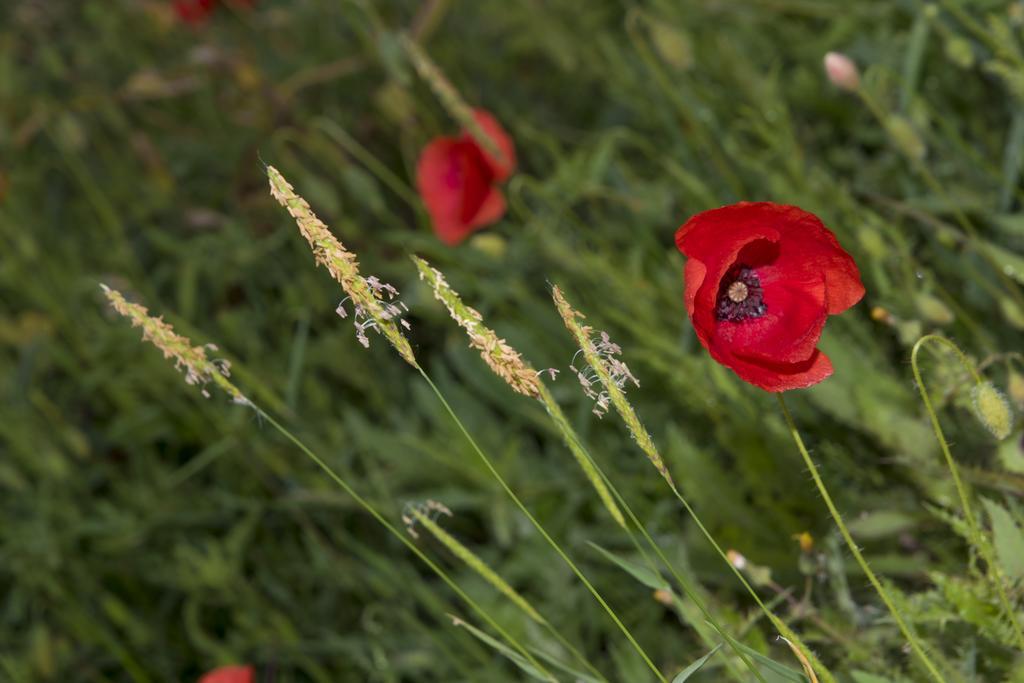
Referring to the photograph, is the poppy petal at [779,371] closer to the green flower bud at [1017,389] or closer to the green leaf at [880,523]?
the green flower bud at [1017,389]

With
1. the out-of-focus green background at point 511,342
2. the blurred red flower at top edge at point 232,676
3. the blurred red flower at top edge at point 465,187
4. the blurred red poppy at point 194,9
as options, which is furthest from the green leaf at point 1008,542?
the blurred red poppy at point 194,9

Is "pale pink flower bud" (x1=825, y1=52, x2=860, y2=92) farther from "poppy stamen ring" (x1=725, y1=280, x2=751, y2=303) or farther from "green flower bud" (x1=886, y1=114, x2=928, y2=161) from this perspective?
"poppy stamen ring" (x1=725, y1=280, x2=751, y2=303)

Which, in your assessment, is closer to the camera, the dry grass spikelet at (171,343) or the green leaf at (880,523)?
the dry grass spikelet at (171,343)

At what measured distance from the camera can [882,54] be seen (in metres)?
1.56

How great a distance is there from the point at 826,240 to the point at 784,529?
1.66 ft

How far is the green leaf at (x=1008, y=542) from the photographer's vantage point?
2.74 ft

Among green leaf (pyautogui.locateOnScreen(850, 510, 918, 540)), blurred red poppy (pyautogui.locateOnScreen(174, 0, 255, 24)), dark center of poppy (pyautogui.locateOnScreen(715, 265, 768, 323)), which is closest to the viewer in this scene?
dark center of poppy (pyautogui.locateOnScreen(715, 265, 768, 323))

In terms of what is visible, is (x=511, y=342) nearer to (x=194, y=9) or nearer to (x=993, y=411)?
(x=993, y=411)

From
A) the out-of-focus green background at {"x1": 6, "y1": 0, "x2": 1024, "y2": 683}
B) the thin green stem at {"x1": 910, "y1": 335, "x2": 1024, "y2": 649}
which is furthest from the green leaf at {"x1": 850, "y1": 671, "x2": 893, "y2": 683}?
the thin green stem at {"x1": 910, "y1": 335, "x2": 1024, "y2": 649}

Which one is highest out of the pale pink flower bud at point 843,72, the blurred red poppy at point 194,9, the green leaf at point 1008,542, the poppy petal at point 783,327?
the blurred red poppy at point 194,9

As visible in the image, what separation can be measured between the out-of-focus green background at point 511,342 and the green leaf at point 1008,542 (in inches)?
1.2

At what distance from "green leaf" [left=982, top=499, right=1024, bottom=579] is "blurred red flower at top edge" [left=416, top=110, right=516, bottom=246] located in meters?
0.89

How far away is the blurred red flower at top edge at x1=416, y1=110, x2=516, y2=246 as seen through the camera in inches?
63.9

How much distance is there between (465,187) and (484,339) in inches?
39.4
